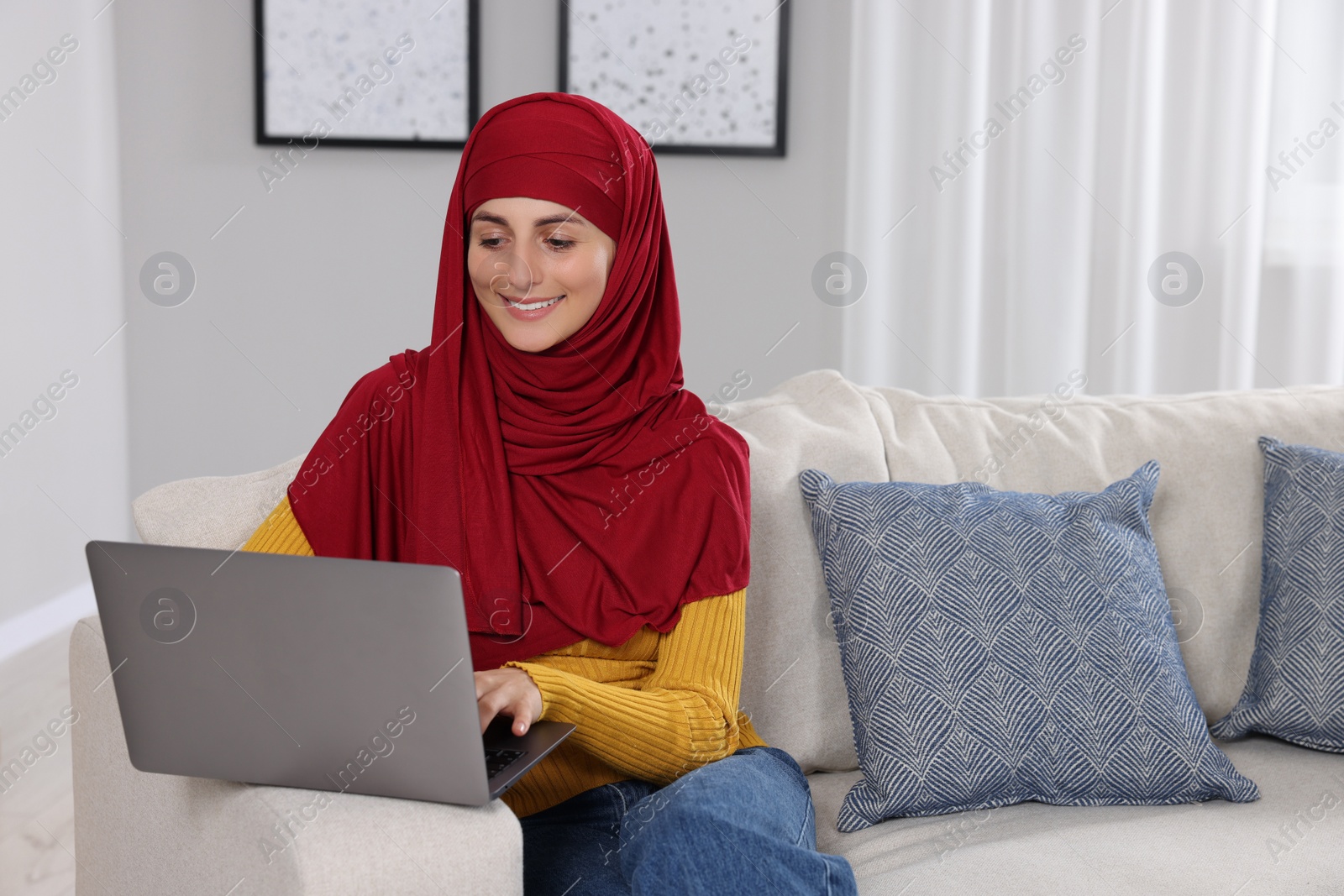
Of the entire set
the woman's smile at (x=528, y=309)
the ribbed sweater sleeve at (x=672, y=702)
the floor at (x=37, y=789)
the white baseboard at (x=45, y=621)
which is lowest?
the floor at (x=37, y=789)

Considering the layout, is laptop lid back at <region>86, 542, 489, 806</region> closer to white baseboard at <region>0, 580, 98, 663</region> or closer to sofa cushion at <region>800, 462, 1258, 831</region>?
sofa cushion at <region>800, 462, 1258, 831</region>

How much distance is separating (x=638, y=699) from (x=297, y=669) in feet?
1.33

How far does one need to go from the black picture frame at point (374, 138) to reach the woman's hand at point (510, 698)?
2275mm

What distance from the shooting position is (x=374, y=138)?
307 cm

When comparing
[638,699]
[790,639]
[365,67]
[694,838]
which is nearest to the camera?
[694,838]

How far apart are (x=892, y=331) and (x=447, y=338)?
77.1 inches

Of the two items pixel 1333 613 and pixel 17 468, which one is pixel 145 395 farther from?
pixel 1333 613

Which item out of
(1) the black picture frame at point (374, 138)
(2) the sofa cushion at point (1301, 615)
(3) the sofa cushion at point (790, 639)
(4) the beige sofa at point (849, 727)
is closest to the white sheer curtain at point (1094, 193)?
(1) the black picture frame at point (374, 138)

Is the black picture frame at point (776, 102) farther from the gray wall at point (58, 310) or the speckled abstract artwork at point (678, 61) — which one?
the gray wall at point (58, 310)

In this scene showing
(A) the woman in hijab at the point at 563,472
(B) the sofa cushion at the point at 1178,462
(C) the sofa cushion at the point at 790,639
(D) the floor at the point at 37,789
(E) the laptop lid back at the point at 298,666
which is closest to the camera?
(E) the laptop lid back at the point at 298,666

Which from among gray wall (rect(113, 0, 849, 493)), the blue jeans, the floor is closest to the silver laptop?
the blue jeans

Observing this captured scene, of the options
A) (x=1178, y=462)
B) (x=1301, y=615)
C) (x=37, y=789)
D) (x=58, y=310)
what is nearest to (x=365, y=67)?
(x=58, y=310)

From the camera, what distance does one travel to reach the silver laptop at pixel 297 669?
2.72ft

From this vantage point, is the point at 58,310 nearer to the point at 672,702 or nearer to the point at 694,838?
the point at 672,702
